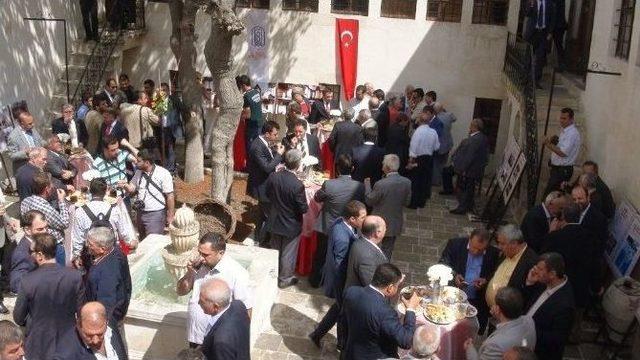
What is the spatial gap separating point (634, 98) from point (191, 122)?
8329 mm

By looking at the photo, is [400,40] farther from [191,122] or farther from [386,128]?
[191,122]

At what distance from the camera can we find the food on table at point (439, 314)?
20.0 feet

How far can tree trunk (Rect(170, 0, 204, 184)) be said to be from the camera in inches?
477

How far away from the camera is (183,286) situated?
658 cm

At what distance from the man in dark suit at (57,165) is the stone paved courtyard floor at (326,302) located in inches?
143

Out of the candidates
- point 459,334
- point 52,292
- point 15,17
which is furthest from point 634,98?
point 15,17

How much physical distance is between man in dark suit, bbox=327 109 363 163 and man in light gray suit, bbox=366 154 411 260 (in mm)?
3130

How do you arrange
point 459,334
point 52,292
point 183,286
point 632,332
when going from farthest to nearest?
1. point 632,332
2. point 183,286
3. point 459,334
4. point 52,292

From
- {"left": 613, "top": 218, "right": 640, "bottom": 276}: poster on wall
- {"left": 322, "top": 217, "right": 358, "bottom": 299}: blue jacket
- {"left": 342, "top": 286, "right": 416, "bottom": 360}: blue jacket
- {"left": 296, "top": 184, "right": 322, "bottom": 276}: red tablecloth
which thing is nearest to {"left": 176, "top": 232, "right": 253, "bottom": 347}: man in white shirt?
{"left": 342, "top": 286, "right": 416, "bottom": 360}: blue jacket

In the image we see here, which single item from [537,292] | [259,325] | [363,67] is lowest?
[259,325]

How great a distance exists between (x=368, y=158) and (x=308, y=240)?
6.52 feet

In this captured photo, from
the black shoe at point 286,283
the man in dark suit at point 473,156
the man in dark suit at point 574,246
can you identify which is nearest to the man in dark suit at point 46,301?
the black shoe at point 286,283

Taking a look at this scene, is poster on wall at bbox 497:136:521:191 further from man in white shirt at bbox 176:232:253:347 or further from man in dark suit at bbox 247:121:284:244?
man in white shirt at bbox 176:232:253:347

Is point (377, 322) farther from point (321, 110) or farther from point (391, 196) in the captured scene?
point (321, 110)
